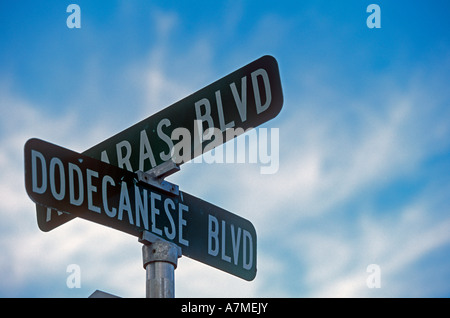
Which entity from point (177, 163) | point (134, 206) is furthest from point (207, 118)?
point (134, 206)

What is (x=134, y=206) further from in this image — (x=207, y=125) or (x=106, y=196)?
(x=207, y=125)

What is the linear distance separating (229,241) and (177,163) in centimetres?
51

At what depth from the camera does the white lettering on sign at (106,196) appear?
439 cm

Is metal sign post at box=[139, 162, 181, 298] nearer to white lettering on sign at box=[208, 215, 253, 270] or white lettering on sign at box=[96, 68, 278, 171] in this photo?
white lettering on sign at box=[96, 68, 278, 171]

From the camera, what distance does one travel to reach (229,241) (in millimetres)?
5004

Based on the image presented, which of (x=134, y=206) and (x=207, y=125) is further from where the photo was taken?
(x=207, y=125)

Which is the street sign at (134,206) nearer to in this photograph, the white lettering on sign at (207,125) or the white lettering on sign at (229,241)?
the white lettering on sign at (229,241)

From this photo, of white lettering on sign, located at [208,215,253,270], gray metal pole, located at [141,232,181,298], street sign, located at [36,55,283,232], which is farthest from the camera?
white lettering on sign, located at [208,215,253,270]

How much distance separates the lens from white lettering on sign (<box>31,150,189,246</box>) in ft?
14.4

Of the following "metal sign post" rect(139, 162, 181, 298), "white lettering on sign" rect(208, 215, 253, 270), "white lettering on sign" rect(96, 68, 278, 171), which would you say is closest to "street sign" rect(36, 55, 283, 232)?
"white lettering on sign" rect(96, 68, 278, 171)

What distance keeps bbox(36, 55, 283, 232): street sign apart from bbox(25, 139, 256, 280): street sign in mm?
230

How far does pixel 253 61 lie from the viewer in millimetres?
4801
